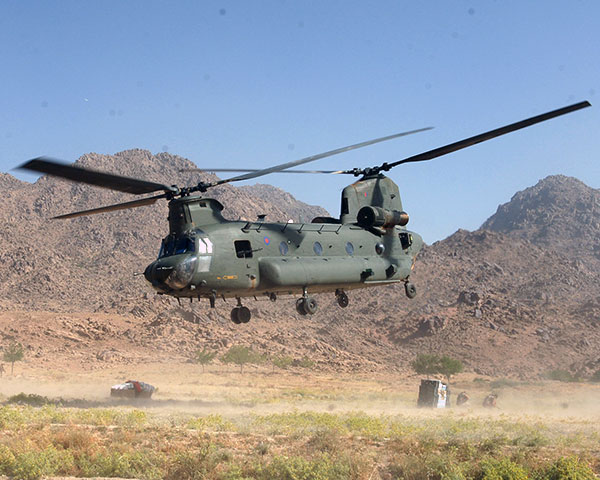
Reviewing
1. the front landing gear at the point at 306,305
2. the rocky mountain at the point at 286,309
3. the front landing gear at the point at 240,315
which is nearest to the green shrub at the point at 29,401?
the front landing gear at the point at 240,315

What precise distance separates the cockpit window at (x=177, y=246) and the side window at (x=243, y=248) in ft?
4.60

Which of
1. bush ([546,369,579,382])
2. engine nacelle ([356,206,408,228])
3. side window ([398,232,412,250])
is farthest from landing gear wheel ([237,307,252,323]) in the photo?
bush ([546,369,579,382])

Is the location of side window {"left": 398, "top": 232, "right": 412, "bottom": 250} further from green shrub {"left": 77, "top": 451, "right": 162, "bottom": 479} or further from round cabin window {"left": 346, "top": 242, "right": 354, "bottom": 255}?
green shrub {"left": 77, "top": 451, "right": 162, "bottom": 479}

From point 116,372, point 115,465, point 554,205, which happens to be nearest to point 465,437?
point 115,465

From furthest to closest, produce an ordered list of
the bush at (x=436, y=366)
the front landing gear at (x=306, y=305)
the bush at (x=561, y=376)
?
the bush at (x=561, y=376) < the bush at (x=436, y=366) < the front landing gear at (x=306, y=305)

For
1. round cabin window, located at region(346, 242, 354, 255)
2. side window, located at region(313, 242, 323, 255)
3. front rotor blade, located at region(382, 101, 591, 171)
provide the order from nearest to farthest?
front rotor blade, located at region(382, 101, 591, 171)
side window, located at region(313, 242, 323, 255)
round cabin window, located at region(346, 242, 354, 255)

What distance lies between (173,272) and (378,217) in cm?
846

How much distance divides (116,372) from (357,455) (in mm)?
42835

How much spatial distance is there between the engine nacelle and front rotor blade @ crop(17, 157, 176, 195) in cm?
769

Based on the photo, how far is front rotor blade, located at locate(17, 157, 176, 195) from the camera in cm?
1502

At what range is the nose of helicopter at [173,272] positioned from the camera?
1794 cm

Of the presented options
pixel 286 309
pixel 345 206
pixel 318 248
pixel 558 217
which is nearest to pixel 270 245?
pixel 318 248

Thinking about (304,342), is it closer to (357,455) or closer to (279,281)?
(279,281)

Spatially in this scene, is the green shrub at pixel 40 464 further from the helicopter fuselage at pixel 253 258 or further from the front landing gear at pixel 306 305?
the front landing gear at pixel 306 305
